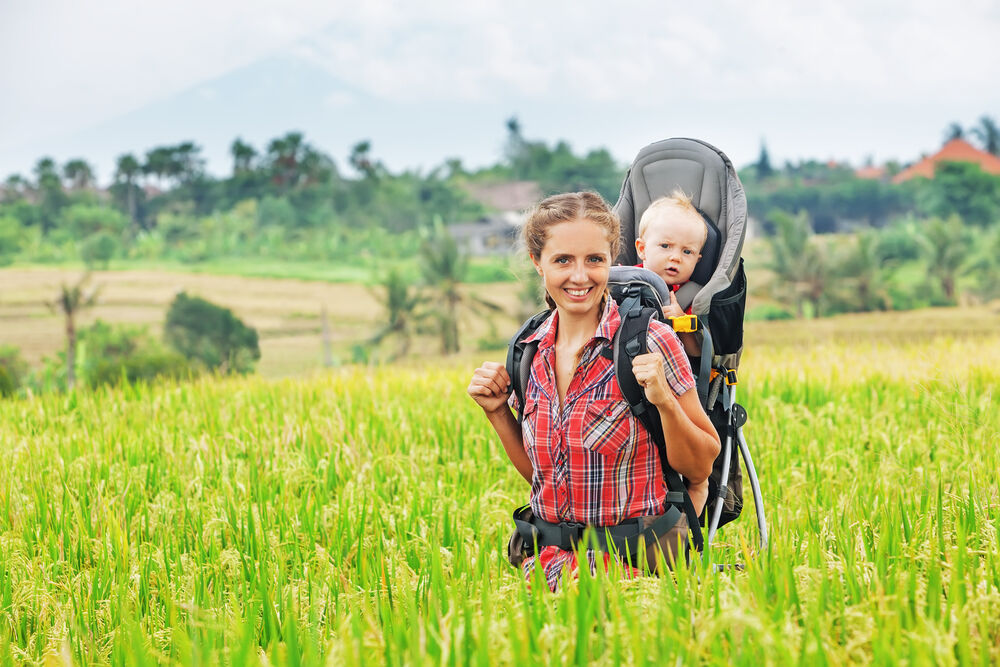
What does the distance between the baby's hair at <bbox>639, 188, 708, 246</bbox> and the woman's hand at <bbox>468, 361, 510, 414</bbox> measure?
0.94 metres

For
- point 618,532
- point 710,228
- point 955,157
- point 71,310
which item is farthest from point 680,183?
point 955,157

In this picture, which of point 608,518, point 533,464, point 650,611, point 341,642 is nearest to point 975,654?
point 650,611

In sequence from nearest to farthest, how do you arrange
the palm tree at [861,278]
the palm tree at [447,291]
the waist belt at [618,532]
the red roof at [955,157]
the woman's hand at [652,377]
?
the woman's hand at [652,377] → the waist belt at [618,532] → the palm tree at [447,291] → the palm tree at [861,278] → the red roof at [955,157]

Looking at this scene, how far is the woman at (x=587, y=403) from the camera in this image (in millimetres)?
2664

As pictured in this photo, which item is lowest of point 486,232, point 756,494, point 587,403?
point 756,494

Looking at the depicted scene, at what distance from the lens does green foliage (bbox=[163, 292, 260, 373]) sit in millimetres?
32719

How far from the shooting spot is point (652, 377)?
252cm

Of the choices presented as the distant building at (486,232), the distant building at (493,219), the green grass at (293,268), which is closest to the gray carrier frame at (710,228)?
the distant building at (493,219)

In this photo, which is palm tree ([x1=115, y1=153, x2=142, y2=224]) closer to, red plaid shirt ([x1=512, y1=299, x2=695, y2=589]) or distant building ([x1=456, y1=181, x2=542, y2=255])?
distant building ([x1=456, y1=181, x2=542, y2=255])

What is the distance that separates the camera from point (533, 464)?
285 centimetres

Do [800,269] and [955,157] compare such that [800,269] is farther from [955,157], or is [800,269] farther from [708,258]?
[955,157]

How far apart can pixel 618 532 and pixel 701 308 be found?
91cm

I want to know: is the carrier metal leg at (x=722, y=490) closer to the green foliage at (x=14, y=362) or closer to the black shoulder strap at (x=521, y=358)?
the black shoulder strap at (x=521, y=358)

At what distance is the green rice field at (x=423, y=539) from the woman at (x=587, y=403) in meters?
0.26
